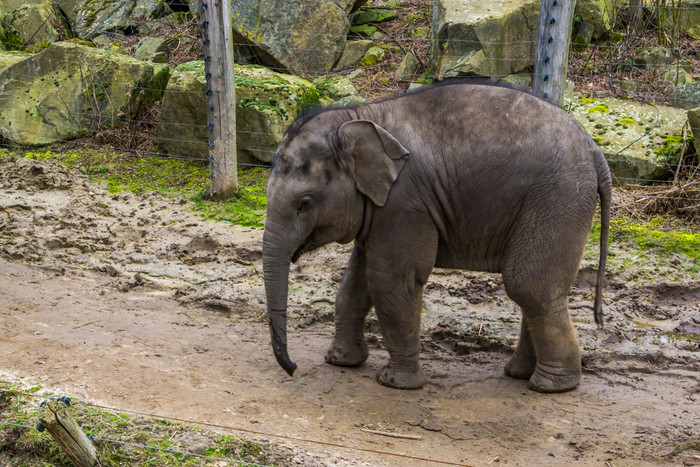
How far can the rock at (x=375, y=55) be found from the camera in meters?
11.8

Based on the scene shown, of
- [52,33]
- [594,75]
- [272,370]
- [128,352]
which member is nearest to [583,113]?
[594,75]

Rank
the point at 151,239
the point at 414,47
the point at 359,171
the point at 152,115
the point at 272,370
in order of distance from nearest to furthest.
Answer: the point at 359,171 < the point at 272,370 < the point at 151,239 < the point at 152,115 < the point at 414,47

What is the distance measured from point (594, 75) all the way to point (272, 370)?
23.5ft

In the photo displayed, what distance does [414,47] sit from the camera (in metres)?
11.7

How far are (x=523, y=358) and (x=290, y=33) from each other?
6.89 m

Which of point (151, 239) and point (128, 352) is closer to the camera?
point (128, 352)

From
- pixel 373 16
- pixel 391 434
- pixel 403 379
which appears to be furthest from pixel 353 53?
pixel 391 434

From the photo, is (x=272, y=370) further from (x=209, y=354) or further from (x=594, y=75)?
(x=594, y=75)

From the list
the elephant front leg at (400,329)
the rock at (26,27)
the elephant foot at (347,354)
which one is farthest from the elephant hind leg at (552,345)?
the rock at (26,27)

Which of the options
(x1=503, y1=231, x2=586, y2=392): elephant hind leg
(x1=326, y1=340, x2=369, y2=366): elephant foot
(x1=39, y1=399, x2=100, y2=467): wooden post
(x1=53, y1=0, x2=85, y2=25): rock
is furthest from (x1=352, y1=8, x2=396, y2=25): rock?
(x1=39, y1=399, x2=100, y2=467): wooden post

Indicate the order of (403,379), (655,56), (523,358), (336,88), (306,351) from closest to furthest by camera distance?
(403,379) → (523,358) → (306,351) → (336,88) → (655,56)

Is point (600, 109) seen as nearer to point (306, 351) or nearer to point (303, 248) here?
point (306, 351)

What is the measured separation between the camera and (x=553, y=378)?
5281 mm

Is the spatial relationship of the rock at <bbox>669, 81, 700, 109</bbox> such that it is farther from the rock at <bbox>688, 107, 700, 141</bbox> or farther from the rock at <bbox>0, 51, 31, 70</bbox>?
the rock at <bbox>0, 51, 31, 70</bbox>
